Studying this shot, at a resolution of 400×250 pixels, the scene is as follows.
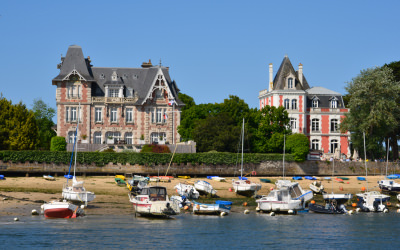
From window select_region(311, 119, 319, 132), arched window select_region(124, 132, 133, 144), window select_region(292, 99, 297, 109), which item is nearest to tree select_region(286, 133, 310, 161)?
window select_region(292, 99, 297, 109)

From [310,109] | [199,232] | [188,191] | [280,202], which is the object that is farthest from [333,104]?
[199,232]

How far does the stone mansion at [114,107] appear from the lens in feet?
329

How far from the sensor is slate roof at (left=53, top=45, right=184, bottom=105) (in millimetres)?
101312

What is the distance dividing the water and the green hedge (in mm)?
31044

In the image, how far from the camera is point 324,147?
116 m

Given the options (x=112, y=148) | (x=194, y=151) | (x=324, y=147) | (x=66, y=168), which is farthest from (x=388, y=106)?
(x=66, y=168)

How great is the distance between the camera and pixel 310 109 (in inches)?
4614

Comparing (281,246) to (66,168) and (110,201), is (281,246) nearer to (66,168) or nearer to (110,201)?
(110,201)

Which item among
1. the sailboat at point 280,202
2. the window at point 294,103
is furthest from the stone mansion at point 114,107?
the sailboat at point 280,202

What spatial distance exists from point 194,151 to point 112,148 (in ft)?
39.6

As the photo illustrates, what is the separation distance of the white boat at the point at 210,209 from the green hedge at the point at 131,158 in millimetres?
30415

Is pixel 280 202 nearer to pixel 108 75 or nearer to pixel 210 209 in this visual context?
pixel 210 209

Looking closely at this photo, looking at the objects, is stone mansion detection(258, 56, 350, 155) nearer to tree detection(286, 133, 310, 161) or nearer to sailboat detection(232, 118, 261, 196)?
tree detection(286, 133, 310, 161)

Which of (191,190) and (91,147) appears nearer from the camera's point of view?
(191,190)
